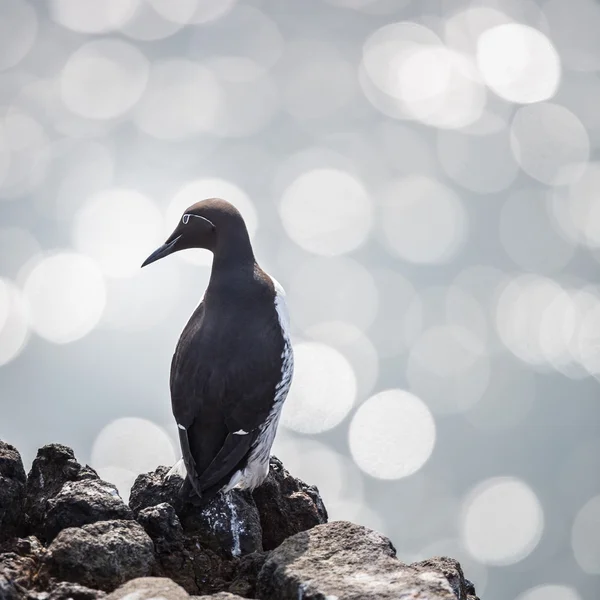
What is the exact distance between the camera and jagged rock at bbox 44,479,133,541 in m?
7.07

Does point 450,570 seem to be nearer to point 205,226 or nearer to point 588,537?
A: point 205,226

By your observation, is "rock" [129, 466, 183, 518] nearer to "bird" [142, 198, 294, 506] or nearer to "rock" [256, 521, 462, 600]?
"bird" [142, 198, 294, 506]

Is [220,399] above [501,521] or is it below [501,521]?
below

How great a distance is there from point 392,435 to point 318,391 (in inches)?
105

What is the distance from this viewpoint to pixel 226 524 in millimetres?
7852

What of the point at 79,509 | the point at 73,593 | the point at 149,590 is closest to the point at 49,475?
the point at 79,509

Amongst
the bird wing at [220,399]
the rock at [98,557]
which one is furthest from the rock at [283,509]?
the rock at [98,557]

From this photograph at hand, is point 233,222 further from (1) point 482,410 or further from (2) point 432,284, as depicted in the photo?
(2) point 432,284

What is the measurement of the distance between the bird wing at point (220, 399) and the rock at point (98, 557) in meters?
1.61

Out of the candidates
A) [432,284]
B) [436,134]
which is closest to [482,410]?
[432,284]

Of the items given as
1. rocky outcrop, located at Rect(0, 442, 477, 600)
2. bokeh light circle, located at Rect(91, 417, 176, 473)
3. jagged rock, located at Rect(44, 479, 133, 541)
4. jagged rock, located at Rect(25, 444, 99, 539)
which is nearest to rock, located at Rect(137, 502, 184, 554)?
rocky outcrop, located at Rect(0, 442, 477, 600)

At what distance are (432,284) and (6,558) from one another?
36420 millimetres

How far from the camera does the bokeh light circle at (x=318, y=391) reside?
106 feet

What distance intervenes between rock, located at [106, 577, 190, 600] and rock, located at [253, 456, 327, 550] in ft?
7.42
